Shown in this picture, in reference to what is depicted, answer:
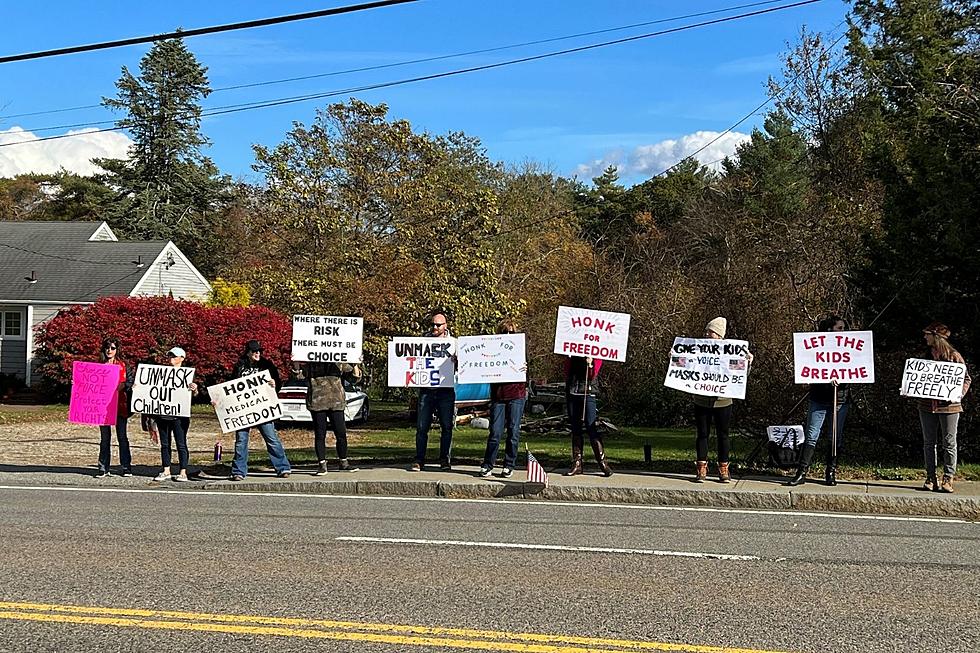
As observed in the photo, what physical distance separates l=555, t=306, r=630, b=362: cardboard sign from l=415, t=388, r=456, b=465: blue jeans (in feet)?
5.66

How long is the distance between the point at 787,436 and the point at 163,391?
841 cm

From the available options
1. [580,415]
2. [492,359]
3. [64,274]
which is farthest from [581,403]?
[64,274]

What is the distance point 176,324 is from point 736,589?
88.1ft

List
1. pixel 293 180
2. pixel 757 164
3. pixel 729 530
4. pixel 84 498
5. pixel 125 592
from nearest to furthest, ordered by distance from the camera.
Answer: pixel 125 592, pixel 729 530, pixel 84 498, pixel 293 180, pixel 757 164

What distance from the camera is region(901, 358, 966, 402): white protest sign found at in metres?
11.8

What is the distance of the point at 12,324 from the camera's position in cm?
3769

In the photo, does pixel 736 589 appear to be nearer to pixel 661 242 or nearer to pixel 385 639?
pixel 385 639

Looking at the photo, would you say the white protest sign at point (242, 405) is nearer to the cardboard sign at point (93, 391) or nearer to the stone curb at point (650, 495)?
the stone curb at point (650, 495)

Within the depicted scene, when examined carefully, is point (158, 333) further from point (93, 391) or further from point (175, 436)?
point (175, 436)

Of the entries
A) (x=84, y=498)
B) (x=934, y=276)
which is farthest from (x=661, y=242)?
(x=84, y=498)

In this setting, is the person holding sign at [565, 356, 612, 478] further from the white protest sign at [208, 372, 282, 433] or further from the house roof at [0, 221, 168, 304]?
the house roof at [0, 221, 168, 304]

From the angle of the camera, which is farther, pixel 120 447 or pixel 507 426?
pixel 120 447

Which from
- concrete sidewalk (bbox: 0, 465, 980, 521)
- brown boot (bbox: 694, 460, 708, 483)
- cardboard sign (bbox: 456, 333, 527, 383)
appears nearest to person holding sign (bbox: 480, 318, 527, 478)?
cardboard sign (bbox: 456, 333, 527, 383)

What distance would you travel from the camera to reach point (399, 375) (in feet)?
46.0
